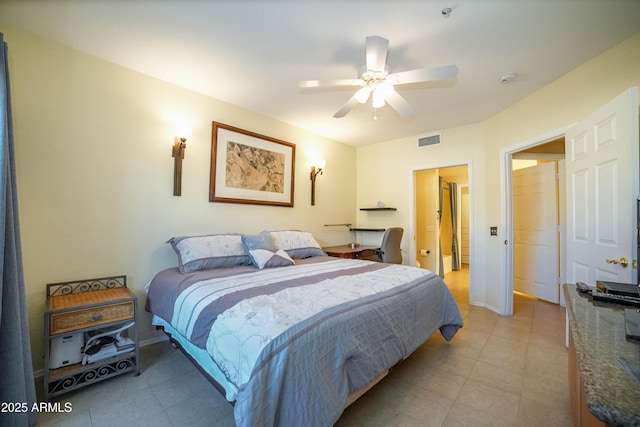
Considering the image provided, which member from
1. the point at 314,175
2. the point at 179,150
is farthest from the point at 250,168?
the point at 314,175

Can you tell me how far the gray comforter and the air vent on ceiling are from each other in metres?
2.53

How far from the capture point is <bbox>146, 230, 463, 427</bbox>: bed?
108cm

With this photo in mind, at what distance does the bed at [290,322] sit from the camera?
1085 mm

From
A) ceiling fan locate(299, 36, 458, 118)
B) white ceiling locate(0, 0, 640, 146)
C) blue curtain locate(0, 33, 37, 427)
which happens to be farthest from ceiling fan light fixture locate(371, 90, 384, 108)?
blue curtain locate(0, 33, 37, 427)

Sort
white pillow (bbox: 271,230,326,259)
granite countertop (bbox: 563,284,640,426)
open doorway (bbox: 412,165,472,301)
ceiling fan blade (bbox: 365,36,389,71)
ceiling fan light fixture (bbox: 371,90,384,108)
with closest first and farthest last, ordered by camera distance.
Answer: granite countertop (bbox: 563,284,640,426)
ceiling fan blade (bbox: 365,36,389,71)
ceiling fan light fixture (bbox: 371,90,384,108)
white pillow (bbox: 271,230,326,259)
open doorway (bbox: 412,165,472,301)

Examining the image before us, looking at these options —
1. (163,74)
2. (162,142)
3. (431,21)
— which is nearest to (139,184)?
(162,142)

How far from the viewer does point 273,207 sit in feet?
11.5

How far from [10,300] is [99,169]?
120 centimetres

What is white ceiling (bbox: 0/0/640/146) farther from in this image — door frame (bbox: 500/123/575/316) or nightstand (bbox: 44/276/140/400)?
nightstand (bbox: 44/276/140/400)

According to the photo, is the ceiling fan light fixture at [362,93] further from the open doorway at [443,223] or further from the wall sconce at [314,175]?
the open doorway at [443,223]

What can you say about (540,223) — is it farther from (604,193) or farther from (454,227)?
(604,193)

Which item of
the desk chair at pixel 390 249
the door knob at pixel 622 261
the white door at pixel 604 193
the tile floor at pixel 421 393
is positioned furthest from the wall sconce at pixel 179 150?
the door knob at pixel 622 261

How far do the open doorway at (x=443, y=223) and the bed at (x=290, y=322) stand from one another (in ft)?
8.15

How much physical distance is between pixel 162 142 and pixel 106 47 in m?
0.82
